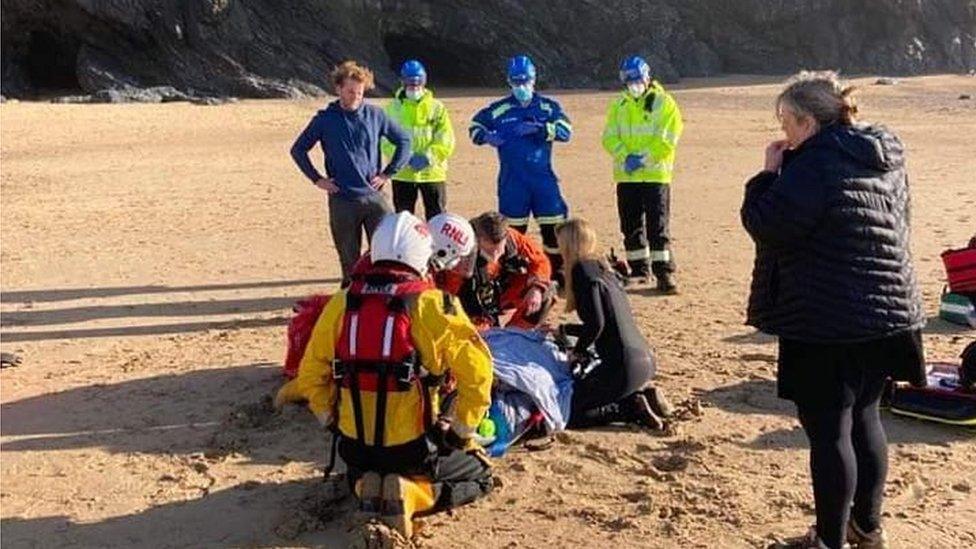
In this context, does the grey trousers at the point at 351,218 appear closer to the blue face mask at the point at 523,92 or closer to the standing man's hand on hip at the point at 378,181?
the standing man's hand on hip at the point at 378,181

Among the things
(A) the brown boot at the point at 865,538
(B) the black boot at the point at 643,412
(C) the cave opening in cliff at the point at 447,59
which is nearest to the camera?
(A) the brown boot at the point at 865,538

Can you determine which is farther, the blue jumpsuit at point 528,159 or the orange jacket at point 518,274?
the blue jumpsuit at point 528,159

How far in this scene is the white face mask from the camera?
30.9 feet

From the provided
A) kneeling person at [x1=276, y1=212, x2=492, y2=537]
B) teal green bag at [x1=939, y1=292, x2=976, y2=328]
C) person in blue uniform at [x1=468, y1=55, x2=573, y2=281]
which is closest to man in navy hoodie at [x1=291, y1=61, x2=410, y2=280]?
person in blue uniform at [x1=468, y1=55, x2=573, y2=281]

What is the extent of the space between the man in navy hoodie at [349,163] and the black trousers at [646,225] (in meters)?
2.34

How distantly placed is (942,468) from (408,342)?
2689 mm

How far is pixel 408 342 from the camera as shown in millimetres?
4641

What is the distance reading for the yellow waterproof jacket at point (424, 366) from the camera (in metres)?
4.63

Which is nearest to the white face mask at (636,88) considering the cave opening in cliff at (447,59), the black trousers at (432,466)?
the black trousers at (432,466)

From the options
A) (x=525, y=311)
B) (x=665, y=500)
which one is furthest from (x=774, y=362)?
(x=665, y=500)

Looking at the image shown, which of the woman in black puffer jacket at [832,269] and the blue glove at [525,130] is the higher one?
the blue glove at [525,130]

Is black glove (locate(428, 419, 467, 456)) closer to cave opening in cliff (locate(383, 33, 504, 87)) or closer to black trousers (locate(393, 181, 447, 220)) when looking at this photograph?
black trousers (locate(393, 181, 447, 220))

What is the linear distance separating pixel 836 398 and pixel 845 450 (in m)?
0.21

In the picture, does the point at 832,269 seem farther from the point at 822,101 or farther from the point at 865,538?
the point at 865,538
